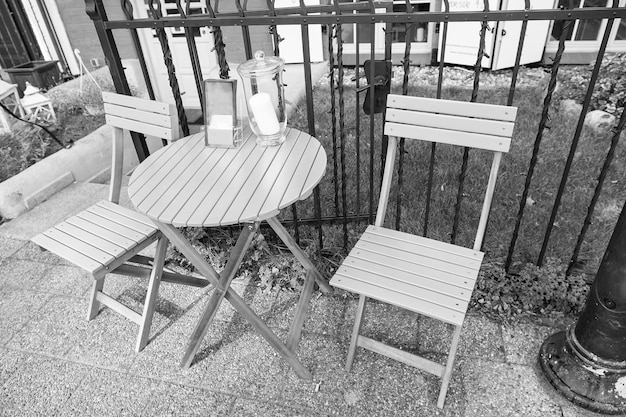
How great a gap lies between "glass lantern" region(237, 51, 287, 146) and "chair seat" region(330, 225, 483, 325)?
0.75m

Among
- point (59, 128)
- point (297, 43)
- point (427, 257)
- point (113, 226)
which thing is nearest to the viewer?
point (427, 257)

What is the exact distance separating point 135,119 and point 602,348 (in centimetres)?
274

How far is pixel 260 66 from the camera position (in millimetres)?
2201

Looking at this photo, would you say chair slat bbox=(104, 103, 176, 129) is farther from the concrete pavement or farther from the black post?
the black post

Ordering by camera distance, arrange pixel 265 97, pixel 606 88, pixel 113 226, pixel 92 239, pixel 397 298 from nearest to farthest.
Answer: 1. pixel 397 298
2. pixel 265 97
3. pixel 92 239
4. pixel 113 226
5. pixel 606 88

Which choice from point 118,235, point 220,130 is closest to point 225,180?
point 220,130

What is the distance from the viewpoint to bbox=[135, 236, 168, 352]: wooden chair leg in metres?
2.32

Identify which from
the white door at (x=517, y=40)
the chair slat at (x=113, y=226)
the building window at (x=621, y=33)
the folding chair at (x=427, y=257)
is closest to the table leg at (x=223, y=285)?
the folding chair at (x=427, y=257)

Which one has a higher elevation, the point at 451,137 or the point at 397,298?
the point at 451,137

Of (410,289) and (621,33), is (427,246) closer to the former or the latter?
(410,289)

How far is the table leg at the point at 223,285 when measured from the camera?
6.48 feet

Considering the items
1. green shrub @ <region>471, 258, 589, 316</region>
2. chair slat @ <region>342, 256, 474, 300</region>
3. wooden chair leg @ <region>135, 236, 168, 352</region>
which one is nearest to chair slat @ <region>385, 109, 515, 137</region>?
chair slat @ <region>342, 256, 474, 300</region>

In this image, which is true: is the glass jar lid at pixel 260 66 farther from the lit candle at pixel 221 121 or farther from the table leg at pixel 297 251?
the table leg at pixel 297 251

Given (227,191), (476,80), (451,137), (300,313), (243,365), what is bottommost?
(243,365)
